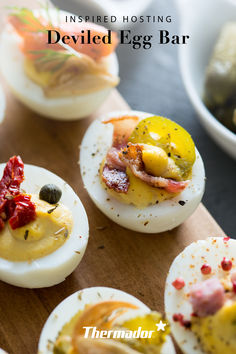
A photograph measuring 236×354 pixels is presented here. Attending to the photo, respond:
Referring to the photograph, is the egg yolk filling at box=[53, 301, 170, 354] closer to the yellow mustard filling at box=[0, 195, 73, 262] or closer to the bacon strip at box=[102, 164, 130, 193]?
the yellow mustard filling at box=[0, 195, 73, 262]

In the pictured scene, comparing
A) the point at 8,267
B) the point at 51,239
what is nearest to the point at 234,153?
the point at 51,239

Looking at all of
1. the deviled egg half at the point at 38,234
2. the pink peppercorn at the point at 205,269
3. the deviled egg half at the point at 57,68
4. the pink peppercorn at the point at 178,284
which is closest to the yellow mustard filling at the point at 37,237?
the deviled egg half at the point at 38,234

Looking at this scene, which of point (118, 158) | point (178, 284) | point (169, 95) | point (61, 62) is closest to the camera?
point (178, 284)

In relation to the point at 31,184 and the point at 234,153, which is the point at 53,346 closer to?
the point at 31,184

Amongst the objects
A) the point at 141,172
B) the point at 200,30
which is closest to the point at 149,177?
the point at 141,172

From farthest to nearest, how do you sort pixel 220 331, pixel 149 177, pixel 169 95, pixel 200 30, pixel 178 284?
pixel 169 95 → pixel 200 30 → pixel 149 177 → pixel 178 284 → pixel 220 331

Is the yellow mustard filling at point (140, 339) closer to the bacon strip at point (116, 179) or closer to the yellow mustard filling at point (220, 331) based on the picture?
the yellow mustard filling at point (220, 331)

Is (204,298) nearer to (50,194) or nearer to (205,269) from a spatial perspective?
(205,269)

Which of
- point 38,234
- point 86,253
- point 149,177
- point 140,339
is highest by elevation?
point 149,177

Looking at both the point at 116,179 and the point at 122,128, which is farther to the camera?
the point at 122,128
